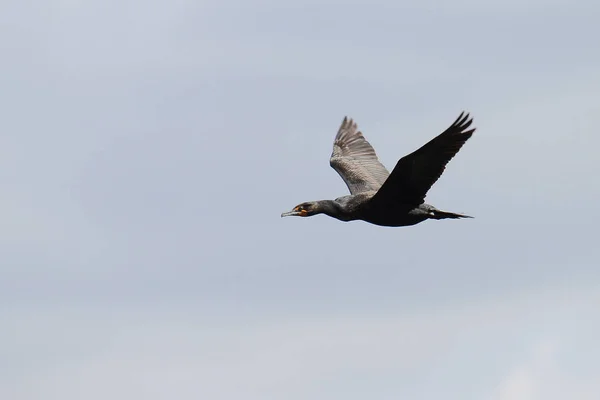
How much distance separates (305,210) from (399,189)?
13.4 feet

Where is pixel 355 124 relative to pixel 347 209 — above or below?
above

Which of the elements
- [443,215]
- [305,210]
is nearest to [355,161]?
[305,210]

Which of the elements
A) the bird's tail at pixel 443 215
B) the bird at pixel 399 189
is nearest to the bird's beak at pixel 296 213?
the bird at pixel 399 189

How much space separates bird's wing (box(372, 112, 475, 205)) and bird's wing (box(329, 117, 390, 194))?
182 inches

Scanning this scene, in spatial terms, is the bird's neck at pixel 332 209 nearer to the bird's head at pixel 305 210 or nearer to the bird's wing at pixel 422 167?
the bird's head at pixel 305 210

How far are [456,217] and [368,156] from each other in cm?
818

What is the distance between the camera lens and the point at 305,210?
35.2m

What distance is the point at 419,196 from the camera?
1267 inches

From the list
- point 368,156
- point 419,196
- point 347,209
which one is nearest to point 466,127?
point 419,196

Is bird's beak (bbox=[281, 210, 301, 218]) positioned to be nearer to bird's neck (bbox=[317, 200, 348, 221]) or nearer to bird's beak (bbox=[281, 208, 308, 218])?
bird's beak (bbox=[281, 208, 308, 218])

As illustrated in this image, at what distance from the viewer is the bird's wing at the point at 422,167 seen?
30.0 meters

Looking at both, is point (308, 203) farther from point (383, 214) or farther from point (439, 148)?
point (439, 148)

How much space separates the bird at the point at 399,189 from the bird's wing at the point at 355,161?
28 mm

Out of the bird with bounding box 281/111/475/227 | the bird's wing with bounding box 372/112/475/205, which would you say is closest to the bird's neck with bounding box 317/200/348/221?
the bird with bounding box 281/111/475/227
